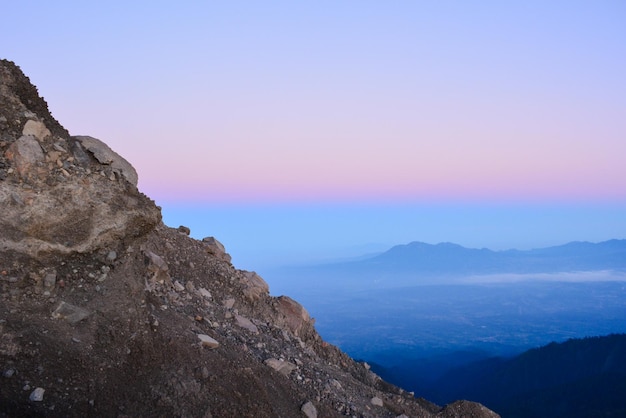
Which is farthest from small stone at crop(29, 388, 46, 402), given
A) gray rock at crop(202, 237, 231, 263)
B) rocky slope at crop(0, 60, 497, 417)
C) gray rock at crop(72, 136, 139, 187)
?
gray rock at crop(202, 237, 231, 263)

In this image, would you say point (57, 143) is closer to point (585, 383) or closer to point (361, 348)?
point (585, 383)

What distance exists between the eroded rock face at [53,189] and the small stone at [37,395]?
2182 mm

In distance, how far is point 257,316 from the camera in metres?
15.4

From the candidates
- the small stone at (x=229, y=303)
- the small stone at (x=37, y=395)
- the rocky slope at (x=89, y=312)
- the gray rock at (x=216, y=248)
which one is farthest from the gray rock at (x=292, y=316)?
the small stone at (x=37, y=395)

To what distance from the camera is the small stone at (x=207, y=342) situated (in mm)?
10578

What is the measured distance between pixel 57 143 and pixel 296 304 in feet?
32.7

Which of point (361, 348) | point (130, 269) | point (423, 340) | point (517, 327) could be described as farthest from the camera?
point (517, 327)

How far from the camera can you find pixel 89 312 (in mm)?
8938

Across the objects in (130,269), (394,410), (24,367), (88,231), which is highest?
(88,231)

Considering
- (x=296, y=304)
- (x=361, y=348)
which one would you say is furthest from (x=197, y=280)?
(x=361, y=348)

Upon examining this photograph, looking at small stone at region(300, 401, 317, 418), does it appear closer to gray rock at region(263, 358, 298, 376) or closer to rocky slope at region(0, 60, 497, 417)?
rocky slope at region(0, 60, 497, 417)

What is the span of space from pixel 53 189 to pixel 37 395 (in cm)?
322

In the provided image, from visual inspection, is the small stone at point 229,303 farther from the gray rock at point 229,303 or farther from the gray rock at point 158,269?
the gray rock at point 158,269

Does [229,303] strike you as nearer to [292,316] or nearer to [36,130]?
[292,316]
